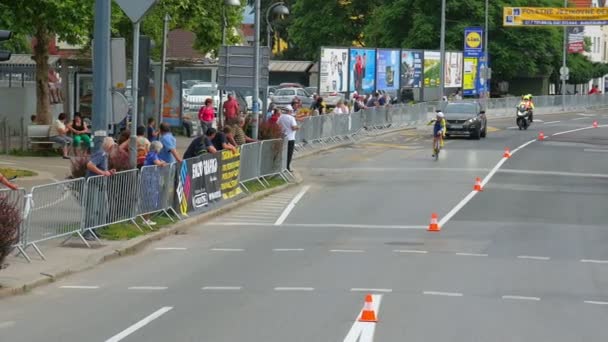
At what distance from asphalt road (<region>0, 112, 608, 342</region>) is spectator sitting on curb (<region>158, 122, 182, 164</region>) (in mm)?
1640

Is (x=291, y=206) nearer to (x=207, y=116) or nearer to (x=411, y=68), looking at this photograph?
(x=207, y=116)

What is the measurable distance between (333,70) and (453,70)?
62.4 feet

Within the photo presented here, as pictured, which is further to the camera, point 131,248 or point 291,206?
point 291,206

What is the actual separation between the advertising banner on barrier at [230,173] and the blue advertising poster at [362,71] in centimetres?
3139

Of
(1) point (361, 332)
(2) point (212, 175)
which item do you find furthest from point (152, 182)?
(1) point (361, 332)

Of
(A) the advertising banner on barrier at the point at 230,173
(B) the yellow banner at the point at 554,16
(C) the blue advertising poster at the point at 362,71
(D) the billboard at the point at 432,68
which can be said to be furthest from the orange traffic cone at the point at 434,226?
(B) the yellow banner at the point at 554,16

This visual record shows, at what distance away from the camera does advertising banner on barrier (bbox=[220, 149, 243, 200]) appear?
24.6 metres

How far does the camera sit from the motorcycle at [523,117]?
5584 centimetres

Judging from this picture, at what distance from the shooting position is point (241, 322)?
11.9 meters

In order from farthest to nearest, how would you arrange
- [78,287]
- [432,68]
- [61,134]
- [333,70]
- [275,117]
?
[432,68], [333,70], [275,117], [61,134], [78,287]

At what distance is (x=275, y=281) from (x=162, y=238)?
511 centimetres

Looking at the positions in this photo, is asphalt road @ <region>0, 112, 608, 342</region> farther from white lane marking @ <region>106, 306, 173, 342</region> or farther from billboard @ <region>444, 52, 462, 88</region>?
billboard @ <region>444, 52, 462, 88</region>

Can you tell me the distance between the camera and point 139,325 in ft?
38.6

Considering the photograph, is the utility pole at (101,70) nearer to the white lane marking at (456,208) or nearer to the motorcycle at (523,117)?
the white lane marking at (456,208)
